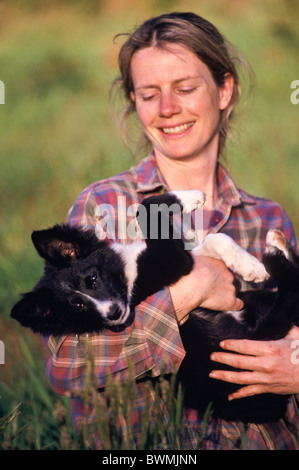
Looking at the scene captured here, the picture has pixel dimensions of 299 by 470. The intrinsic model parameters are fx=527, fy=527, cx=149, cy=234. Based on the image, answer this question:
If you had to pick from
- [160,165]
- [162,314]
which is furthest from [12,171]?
[162,314]

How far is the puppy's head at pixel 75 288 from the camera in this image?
→ 250 cm

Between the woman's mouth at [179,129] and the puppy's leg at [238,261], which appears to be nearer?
the puppy's leg at [238,261]

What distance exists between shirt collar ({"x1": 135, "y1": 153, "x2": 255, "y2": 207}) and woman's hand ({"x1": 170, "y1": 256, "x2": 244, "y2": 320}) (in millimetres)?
478

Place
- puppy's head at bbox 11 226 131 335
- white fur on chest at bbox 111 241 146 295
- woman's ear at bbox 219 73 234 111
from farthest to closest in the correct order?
woman's ear at bbox 219 73 234 111
white fur on chest at bbox 111 241 146 295
puppy's head at bbox 11 226 131 335

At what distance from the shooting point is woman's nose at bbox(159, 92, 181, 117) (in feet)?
9.27

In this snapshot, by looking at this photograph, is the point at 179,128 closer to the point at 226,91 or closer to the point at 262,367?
the point at 226,91

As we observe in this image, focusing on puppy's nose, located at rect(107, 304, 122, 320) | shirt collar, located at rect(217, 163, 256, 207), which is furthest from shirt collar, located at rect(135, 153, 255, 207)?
puppy's nose, located at rect(107, 304, 122, 320)

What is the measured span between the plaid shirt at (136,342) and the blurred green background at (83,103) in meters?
1.91

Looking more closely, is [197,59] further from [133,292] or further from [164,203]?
[133,292]

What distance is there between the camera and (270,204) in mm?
3115

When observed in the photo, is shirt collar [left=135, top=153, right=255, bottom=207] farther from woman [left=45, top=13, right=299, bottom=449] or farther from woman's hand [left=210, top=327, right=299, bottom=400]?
woman's hand [left=210, top=327, right=299, bottom=400]

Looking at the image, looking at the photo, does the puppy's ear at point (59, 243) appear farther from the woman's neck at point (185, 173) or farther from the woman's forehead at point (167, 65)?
the woman's forehead at point (167, 65)

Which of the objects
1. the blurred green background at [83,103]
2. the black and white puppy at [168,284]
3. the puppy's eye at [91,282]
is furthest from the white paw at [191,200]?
the blurred green background at [83,103]

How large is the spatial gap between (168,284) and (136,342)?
0.33 meters
